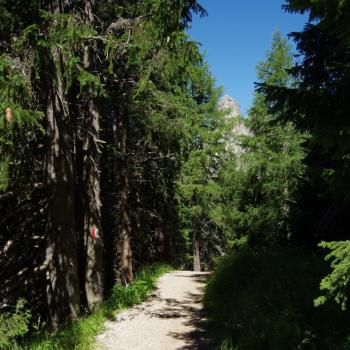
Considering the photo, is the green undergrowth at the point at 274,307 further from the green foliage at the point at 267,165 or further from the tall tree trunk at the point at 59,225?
the green foliage at the point at 267,165

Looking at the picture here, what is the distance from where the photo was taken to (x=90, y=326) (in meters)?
7.50

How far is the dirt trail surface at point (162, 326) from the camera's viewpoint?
6.93 meters

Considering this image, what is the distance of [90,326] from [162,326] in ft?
4.94

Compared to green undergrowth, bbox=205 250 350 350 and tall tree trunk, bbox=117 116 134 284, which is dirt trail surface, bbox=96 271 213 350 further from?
tall tree trunk, bbox=117 116 134 284

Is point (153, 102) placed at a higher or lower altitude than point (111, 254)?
higher

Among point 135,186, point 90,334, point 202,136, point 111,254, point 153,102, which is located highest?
point 202,136

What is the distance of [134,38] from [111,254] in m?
11.4

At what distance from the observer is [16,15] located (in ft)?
21.6

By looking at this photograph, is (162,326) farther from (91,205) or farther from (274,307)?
(91,205)

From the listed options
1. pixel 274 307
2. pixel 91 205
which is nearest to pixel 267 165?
pixel 91 205

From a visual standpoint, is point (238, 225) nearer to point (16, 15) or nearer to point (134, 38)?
point (134, 38)

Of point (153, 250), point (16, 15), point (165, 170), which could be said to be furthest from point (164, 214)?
point (16, 15)

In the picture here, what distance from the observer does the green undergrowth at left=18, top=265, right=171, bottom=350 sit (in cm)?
656

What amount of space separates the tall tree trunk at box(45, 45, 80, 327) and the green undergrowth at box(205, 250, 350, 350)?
3.23 metres
